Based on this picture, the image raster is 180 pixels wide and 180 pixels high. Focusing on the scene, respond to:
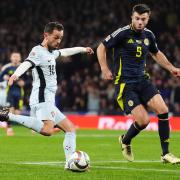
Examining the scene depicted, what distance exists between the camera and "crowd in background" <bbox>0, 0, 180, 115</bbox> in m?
26.5

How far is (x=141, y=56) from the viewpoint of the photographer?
1122 centimetres

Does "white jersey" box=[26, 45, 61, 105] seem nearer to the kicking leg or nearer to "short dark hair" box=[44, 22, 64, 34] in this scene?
"short dark hair" box=[44, 22, 64, 34]

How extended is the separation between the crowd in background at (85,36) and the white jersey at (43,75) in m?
14.4

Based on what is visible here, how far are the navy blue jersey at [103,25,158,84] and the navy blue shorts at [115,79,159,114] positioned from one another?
0.10 m

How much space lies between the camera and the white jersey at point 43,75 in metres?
10.4

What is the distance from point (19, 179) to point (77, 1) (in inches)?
1004

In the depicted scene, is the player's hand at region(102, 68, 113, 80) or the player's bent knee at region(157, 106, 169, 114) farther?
the player's bent knee at region(157, 106, 169, 114)

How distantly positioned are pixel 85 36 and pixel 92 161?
66.3 feet

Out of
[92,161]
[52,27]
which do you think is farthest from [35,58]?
[92,161]

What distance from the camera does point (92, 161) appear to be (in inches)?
455

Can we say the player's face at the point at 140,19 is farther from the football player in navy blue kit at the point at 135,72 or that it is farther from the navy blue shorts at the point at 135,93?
the navy blue shorts at the point at 135,93

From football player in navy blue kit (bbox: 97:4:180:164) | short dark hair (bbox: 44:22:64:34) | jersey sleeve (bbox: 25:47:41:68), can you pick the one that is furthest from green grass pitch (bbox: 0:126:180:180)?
short dark hair (bbox: 44:22:64:34)

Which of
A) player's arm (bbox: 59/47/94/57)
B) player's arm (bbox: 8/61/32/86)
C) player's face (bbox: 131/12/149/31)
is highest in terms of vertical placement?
player's face (bbox: 131/12/149/31)

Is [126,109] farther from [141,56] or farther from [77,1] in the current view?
[77,1]
